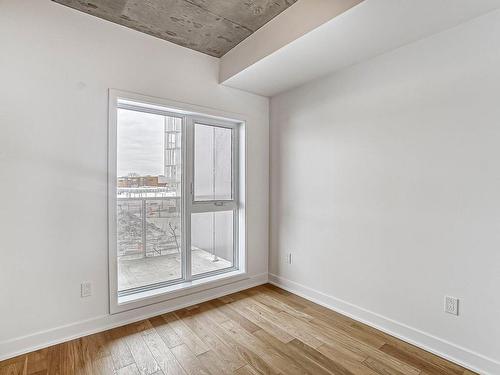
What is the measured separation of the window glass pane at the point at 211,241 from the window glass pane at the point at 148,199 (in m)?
0.19

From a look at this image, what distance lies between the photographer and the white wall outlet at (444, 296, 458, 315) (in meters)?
1.92

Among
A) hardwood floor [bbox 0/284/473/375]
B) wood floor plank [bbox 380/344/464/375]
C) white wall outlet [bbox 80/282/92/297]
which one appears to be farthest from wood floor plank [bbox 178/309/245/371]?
wood floor plank [bbox 380/344/464/375]

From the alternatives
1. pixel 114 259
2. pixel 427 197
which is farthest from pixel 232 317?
pixel 427 197

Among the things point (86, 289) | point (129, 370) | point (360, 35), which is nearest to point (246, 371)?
point (129, 370)

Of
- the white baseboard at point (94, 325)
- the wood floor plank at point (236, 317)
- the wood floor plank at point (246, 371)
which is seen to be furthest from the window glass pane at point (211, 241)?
the wood floor plank at point (246, 371)

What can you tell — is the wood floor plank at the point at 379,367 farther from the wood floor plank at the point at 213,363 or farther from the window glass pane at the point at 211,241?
the window glass pane at the point at 211,241

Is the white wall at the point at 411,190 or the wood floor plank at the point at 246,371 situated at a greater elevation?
the white wall at the point at 411,190

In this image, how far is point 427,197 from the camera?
208 centimetres

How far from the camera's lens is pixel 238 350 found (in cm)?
205

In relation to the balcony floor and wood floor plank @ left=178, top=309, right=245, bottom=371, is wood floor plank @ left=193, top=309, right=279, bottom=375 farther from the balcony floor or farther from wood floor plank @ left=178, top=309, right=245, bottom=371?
the balcony floor

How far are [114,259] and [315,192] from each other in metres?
2.11

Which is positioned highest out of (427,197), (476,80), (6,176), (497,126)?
(476,80)

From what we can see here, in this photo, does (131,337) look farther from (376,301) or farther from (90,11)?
(90,11)

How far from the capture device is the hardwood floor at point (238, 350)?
1.84 metres
